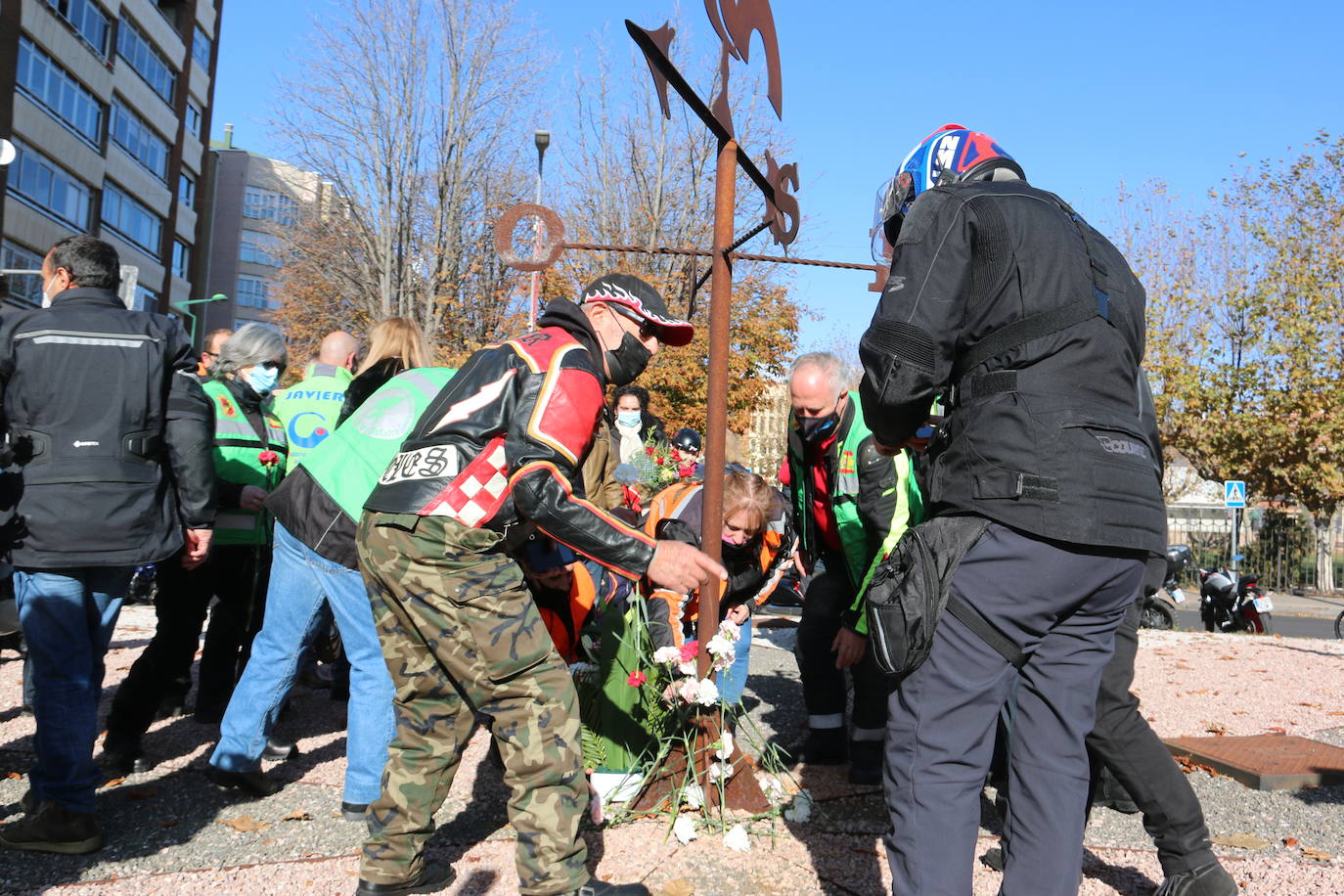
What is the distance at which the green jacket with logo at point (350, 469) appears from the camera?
12.2 ft

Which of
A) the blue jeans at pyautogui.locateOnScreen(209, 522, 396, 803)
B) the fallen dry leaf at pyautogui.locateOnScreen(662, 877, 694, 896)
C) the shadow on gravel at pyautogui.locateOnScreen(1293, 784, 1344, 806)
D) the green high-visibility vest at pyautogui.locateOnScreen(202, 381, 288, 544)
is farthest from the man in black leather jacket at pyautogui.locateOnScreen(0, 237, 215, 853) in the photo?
the shadow on gravel at pyautogui.locateOnScreen(1293, 784, 1344, 806)

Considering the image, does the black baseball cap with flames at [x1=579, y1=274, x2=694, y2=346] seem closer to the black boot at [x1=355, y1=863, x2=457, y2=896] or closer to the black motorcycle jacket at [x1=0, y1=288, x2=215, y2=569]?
the black motorcycle jacket at [x1=0, y1=288, x2=215, y2=569]

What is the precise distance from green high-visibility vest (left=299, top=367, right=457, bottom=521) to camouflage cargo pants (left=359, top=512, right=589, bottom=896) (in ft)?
2.58

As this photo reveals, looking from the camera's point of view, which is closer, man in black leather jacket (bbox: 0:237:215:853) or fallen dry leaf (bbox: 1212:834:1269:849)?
man in black leather jacket (bbox: 0:237:215:853)

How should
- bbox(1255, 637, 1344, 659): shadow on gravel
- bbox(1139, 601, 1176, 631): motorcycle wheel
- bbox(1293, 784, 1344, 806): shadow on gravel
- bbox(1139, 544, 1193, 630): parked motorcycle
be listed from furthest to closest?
bbox(1139, 544, 1193, 630): parked motorcycle, bbox(1139, 601, 1176, 631): motorcycle wheel, bbox(1255, 637, 1344, 659): shadow on gravel, bbox(1293, 784, 1344, 806): shadow on gravel

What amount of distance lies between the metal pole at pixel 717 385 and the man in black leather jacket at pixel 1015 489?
57.5 inches

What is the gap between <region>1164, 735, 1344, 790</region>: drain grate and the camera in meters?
4.47

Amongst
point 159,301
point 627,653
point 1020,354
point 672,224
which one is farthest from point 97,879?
point 159,301

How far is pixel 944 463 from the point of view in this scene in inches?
92.4

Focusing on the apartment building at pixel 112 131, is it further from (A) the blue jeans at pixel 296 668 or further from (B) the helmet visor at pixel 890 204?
(B) the helmet visor at pixel 890 204

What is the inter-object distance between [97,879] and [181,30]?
154 ft

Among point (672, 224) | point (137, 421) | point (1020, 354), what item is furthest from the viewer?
point (672, 224)

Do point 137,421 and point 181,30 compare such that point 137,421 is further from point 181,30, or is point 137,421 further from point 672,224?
point 181,30

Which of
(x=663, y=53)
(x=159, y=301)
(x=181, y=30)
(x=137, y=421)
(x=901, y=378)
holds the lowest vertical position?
(x=137, y=421)
